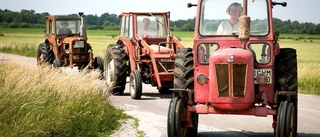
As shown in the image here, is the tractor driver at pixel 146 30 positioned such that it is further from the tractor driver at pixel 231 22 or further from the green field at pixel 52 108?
the tractor driver at pixel 231 22

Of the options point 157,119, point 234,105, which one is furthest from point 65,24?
point 234,105

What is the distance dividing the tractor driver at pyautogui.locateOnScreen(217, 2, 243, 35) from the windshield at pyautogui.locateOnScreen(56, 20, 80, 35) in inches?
711

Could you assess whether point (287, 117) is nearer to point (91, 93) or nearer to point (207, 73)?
point (207, 73)

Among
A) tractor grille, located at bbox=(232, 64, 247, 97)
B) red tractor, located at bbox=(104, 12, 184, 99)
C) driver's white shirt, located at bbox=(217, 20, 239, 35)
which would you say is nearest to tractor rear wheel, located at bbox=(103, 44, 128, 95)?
red tractor, located at bbox=(104, 12, 184, 99)

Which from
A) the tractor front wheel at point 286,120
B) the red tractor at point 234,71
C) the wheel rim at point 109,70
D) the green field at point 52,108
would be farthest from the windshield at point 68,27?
the tractor front wheel at point 286,120

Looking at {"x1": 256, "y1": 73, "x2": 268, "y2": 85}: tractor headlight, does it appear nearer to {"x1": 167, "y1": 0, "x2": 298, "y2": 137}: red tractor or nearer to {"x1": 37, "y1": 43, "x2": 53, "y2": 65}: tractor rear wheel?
{"x1": 167, "y1": 0, "x2": 298, "y2": 137}: red tractor

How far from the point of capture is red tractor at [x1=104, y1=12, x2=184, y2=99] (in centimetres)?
1995

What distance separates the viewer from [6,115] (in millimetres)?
10664

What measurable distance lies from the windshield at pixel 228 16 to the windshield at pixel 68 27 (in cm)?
1789

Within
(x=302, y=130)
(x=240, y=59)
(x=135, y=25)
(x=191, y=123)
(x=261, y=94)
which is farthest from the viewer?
(x=135, y=25)

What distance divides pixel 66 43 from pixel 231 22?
59.0 feet

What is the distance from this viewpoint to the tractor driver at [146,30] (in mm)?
21547

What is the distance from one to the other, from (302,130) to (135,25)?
29.1 feet

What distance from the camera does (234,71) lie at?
10.5 metres
